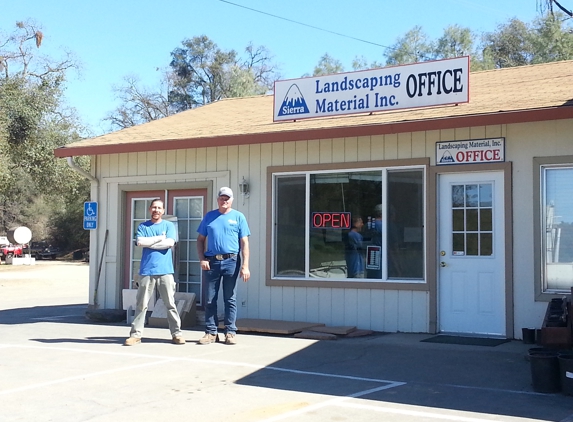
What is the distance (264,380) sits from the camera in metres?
6.92

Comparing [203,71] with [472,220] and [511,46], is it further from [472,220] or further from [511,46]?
[472,220]

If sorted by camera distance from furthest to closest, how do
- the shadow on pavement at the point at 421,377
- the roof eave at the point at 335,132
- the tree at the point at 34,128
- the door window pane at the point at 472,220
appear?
the tree at the point at 34,128
the door window pane at the point at 472,220
the roof eave at the point at 335,132
the shadow on pavement at the point at 421,377

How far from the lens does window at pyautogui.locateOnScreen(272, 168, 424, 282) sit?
33.5 ft

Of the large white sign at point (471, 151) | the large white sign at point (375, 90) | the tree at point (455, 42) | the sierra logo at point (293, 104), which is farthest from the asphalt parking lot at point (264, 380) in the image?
the tree at point (455, 42)

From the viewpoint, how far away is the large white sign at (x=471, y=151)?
9.53 metres

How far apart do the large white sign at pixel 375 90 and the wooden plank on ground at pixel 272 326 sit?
3126mm

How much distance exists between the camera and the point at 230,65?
49656 mm

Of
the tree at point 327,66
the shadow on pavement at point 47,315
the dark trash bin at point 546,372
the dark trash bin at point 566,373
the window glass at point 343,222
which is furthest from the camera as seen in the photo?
the tree at point 327,66

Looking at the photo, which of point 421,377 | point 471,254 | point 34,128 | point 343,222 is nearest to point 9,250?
point 34,128

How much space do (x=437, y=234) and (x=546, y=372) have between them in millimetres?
3837

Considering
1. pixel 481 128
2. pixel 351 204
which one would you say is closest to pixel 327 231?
pixel 351 204

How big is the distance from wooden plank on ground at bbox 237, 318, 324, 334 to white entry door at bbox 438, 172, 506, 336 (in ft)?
6.30

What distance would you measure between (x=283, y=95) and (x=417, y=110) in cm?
213

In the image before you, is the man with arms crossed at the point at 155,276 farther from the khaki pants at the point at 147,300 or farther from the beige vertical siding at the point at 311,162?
the beige vertical siding at the point at 311,162
